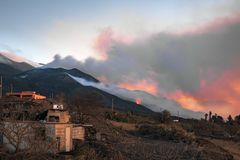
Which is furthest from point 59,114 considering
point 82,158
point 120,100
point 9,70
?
point 9,70

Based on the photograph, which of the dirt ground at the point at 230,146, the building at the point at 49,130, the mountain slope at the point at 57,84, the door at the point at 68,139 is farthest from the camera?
the mountain slope at the point at 57,84

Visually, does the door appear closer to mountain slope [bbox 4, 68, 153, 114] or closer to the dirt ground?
the dirt ground

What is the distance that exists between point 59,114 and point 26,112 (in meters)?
2.82

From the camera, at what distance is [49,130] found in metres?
25.3

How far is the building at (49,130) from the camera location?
23.4 metres

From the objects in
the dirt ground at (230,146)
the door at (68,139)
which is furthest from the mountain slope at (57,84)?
the door at (68,139)

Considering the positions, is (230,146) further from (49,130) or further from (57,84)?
(57,84)

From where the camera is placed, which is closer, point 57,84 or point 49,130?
point 49,130

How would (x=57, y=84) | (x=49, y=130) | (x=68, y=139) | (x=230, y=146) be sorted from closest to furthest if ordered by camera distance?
1. (x=49, y=130)
2. (x=68, y=139)
3. (x=230, y=146)
4. (x=57, y=84)

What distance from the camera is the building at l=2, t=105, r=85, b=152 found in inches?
920

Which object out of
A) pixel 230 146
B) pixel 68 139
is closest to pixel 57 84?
pixel 230 146

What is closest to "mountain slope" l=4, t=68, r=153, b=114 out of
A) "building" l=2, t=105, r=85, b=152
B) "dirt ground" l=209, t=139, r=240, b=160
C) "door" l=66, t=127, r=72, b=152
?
"dirt ground" l=209, t=139, r=240, b=160

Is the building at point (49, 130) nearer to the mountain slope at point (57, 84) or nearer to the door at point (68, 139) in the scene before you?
the door at point (68, 139)

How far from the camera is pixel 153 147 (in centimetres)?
2964
